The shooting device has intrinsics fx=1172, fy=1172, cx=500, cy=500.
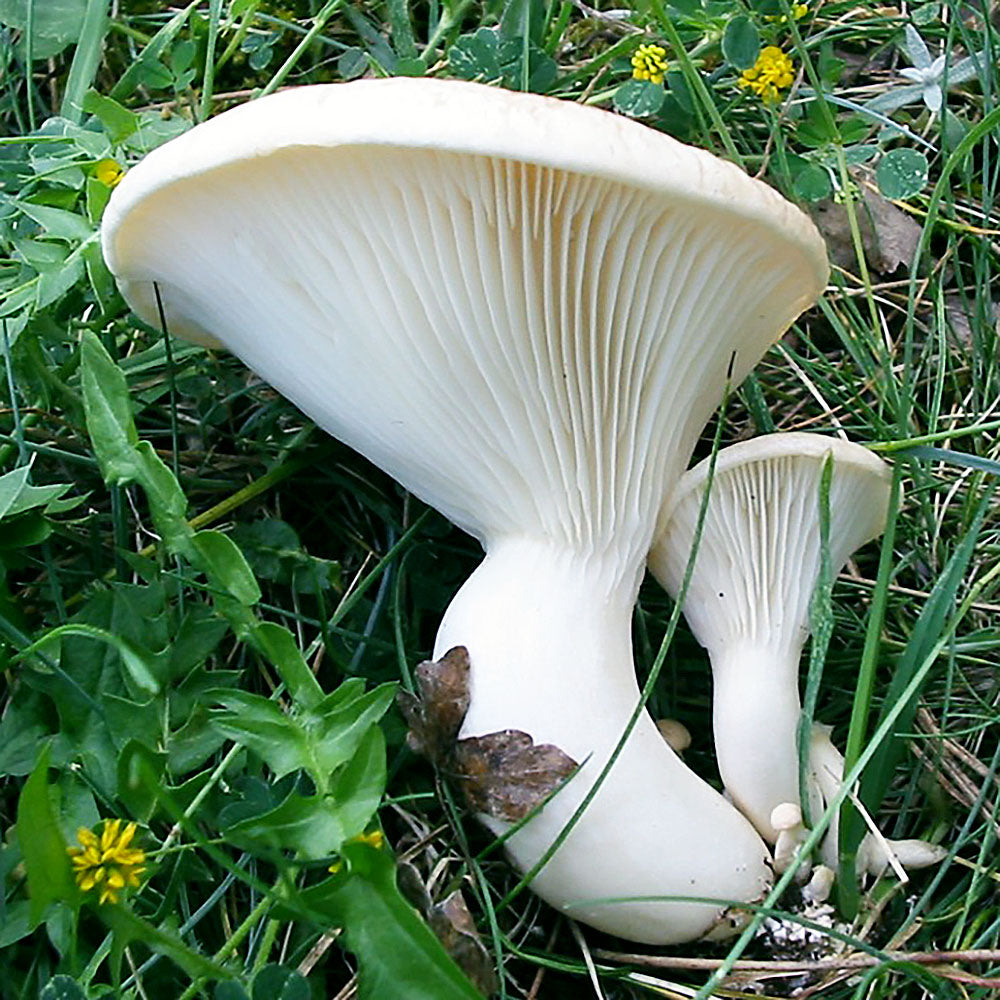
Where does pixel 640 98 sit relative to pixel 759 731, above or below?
above

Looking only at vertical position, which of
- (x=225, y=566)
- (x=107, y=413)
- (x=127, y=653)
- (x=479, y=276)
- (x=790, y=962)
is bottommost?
(x=790, y=962)

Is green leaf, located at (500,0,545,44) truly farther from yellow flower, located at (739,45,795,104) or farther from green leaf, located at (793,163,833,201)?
green leaf, located at (793,163,833,201)

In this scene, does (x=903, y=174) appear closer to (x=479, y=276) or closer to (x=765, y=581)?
(x=765, y=581)

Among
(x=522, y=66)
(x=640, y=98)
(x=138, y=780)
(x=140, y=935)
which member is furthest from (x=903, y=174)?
(x=140, y=935)

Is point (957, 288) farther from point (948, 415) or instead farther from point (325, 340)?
point (325, 340)

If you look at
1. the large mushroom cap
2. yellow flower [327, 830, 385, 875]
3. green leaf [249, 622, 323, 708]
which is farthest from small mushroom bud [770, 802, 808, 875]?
green leaf [249, 622, 323, 708]
